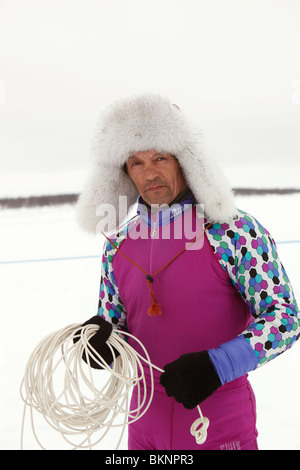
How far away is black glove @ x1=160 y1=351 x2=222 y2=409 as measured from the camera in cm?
101

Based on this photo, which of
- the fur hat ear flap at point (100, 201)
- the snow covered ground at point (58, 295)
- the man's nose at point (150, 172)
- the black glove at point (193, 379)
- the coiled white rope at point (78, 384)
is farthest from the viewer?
the snow covered ground at point (58, 295)

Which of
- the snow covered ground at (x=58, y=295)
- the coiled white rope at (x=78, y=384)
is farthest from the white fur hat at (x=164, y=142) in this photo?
the coiled white rope at (x=78, y=384)

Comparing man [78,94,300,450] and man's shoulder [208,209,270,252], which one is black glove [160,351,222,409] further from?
man's shoulder [208,209,270,252]

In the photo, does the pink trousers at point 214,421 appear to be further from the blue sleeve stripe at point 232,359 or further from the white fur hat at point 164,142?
the white fur hat at point 164,142

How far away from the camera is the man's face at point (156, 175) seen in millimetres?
1238

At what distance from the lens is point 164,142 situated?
1.22 metres

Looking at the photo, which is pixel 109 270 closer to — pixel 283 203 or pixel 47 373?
pixel 47 373

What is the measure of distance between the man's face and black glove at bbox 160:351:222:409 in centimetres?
44

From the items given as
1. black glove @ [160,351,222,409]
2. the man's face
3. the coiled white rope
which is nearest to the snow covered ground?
the man's face

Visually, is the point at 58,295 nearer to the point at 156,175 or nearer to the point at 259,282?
the point at 156,175

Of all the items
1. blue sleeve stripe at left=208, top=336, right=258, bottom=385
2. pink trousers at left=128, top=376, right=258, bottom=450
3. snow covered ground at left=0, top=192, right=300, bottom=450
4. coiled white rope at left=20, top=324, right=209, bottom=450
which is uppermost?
blue sleeve stripe at left=208, top=336, right=258, bottom=385

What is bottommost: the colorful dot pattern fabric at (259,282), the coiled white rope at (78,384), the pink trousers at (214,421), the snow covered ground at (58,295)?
the snow covered ground at (58,295)

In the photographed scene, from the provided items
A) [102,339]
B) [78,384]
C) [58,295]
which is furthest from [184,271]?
[58,295]

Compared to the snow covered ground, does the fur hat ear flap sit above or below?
above
